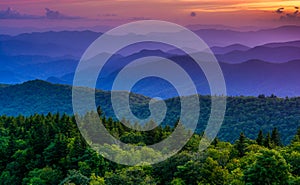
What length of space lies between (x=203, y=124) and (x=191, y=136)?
86.7 metres

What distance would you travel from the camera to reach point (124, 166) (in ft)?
129

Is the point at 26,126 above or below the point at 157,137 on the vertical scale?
above

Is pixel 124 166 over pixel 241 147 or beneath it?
beneath

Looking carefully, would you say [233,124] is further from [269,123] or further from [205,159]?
[205,159]

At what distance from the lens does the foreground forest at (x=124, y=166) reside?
26953 millimetres

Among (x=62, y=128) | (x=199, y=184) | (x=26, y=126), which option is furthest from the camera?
(x=26, y=126)

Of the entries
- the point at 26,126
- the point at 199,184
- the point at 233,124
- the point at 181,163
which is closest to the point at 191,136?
the point at 181,163

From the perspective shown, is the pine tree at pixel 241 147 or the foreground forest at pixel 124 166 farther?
the pine tree at pixel 241 147

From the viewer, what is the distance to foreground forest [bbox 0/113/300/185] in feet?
88.4

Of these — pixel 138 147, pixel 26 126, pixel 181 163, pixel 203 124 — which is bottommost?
pixel 181 163

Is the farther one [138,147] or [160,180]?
[138,147]

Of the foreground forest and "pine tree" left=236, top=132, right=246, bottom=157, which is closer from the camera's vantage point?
the foreground forest

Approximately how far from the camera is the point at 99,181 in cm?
3142

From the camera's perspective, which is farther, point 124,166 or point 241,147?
point 241,147
